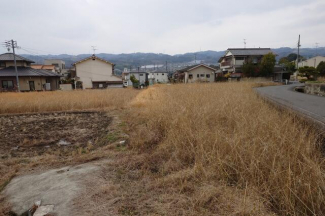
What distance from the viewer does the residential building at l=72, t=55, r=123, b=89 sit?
38812 mm

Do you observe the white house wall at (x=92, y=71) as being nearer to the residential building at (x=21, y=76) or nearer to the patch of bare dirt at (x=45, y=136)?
the residential building at (x=21, y=76)

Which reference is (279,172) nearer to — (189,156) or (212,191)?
(212,191)

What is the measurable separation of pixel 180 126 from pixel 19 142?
436 centimetres

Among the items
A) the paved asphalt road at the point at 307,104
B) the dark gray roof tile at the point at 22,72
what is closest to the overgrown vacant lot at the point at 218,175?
the paved asphalt road at the point at 307,104

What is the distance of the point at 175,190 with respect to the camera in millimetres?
2258

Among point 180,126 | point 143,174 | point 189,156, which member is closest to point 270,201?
point 189,156

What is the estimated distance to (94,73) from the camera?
130 feet

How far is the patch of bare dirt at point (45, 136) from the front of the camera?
15.1 feet

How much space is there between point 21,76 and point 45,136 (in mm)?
26856

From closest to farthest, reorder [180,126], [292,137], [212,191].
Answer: [212,191]
[292,137]
[180,126]

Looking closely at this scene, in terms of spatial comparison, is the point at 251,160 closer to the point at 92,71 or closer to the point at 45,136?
the point at 45,136

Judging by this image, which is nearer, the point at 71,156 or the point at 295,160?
the point at 295,160

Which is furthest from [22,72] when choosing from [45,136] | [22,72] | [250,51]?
[250,51]

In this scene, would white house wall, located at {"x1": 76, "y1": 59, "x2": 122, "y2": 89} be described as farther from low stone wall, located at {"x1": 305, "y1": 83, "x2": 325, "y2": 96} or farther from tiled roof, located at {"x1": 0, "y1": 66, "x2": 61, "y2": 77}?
low stone wall, located at {"x1": 305, "y1": 83, "x2": 325, "y2": 96}
